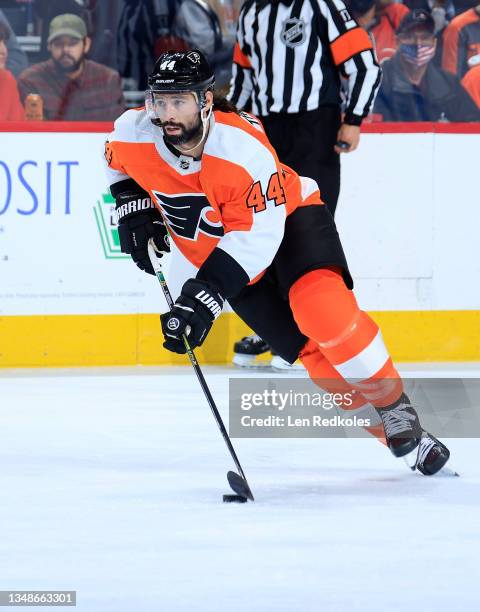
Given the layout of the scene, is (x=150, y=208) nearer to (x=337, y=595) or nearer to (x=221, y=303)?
(x=221, y=303)

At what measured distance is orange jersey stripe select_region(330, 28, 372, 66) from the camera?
418cm

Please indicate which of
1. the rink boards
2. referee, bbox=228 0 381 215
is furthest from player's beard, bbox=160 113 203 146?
the rink boards

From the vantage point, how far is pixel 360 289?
4555 millimetres

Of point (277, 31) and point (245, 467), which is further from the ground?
point (277, 31)

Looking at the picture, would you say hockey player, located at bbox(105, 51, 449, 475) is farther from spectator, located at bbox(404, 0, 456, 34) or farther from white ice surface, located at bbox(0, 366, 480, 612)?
spectator, located at bbox(404, 0, 456, 34)

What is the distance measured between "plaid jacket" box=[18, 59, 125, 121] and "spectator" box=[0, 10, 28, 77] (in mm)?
23

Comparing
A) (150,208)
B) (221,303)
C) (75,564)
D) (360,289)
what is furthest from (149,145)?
(360,289)

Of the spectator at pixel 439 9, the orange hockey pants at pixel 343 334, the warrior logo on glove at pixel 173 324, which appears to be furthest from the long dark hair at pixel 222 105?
the spectator at pixel 439 9

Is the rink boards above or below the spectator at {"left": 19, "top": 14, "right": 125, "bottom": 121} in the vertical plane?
below

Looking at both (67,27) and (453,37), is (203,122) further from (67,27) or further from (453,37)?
(453,37)

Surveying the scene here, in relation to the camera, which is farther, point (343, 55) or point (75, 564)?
point (343, 55)

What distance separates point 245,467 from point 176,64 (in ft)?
2.75

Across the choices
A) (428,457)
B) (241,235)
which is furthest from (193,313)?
(428,457)

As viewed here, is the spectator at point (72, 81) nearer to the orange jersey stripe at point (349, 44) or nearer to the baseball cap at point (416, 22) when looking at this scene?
the orange jersey stripe at point (349, 44)
